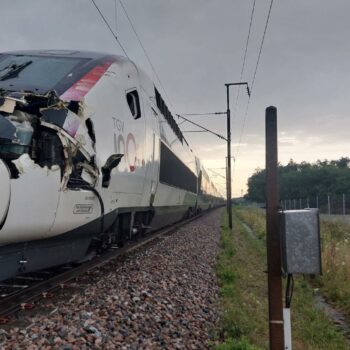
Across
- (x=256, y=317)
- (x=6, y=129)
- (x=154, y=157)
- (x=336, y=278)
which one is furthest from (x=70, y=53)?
(x=336, y=278)

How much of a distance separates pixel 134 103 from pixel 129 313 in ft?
13.0

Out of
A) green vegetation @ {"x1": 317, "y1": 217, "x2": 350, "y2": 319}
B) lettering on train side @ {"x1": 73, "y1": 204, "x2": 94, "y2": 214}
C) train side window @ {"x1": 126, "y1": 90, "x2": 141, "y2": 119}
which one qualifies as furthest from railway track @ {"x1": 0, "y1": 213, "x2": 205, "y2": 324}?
green vegetation @ {"x1": 317, "y1": 217, "x2": 350, "y2": 319}

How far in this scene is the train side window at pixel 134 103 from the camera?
824cm

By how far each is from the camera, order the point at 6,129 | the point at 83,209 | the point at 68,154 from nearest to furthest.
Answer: the point at 6,129 → the point at 68,154 → the point at 83,209

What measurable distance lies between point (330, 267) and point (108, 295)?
7.39 metres

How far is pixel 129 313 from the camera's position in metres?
5.55

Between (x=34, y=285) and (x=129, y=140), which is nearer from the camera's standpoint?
(x=34, y=285)

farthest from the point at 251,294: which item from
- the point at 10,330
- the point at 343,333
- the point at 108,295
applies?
the point at 10,330

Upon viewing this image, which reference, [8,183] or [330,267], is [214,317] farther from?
[330,267]

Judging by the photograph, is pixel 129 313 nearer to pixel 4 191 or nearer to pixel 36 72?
pixel 4 191

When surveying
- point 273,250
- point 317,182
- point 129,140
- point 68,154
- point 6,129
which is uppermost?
point 317,182

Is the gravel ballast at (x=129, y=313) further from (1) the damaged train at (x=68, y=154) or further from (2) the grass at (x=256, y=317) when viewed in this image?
(1) the damaged train at (x=68, y=154)

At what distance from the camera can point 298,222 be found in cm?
390

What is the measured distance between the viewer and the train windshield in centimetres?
643
